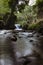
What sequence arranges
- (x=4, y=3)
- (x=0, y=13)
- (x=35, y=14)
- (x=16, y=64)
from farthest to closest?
(x=0, y=13), (x=4, y=3), (x=35, y=14), (x=16, y=64)

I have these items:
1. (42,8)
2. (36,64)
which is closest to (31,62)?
(36,64)

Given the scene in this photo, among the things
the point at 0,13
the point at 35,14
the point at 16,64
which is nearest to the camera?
the point at 16,64

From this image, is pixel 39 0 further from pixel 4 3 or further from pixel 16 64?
pixel 16 64

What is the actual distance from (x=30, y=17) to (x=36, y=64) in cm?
2888

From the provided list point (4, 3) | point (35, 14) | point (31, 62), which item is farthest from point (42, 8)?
point (31, 62)

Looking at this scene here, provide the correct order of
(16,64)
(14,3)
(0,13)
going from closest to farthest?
(16,64), (0,13), (14,3)

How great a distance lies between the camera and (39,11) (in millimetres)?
31875

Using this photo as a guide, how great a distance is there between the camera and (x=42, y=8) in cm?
3095

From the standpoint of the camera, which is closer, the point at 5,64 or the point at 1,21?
the point at 5,64

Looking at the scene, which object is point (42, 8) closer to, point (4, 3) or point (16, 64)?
point (4, 3)

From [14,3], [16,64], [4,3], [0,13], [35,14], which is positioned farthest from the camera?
[14,3]

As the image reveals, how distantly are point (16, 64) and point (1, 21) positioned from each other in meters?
30.1

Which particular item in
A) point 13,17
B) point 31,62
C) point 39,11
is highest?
point 31,62

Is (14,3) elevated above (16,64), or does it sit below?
below
